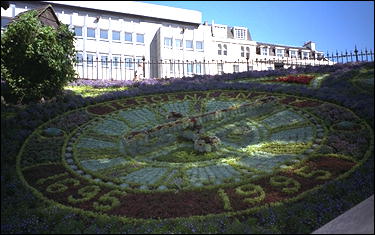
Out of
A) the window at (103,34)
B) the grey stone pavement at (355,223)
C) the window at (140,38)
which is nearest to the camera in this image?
the grey stone pavement at (355,223)

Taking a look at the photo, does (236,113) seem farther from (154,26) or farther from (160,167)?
(154,26)

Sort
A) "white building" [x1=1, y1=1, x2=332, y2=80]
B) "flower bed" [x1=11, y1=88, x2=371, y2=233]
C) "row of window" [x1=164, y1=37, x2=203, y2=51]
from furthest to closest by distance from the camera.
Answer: "row of window" [x1=164, y1=37, x2=203, y2=51] < "white building" [x1=1, y1=1, x2=332, y2=80] < "flower bed" [x1=11, y1=88, x2=371, y2=233]

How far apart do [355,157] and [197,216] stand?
3854 mm

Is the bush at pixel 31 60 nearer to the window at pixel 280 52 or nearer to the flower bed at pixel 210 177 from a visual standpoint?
the flower bed at pixel 210 177

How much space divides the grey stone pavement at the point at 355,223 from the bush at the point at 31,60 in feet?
37.6

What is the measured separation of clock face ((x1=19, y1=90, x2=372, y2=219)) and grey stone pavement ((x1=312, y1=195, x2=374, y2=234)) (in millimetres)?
1428

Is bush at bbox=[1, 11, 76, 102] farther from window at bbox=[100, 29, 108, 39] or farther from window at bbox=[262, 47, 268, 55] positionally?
window at bbox=[262, 47, 268, 55]

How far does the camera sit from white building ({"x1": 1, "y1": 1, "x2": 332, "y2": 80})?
4509cm

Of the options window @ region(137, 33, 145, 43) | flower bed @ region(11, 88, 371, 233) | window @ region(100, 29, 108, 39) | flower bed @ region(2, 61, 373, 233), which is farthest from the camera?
window @ region(137, 33, 145, 43)

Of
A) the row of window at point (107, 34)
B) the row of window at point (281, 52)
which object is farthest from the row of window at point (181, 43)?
the row of window at point (281, 52)

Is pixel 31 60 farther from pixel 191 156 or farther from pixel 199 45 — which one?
pixel 199 45

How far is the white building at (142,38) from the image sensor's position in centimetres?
4509

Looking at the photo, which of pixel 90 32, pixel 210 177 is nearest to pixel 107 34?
pixel 90 32

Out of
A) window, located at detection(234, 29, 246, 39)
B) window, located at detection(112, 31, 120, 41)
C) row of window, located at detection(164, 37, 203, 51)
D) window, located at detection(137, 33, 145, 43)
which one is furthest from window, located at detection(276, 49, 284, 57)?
window, located at detection(112, 31, 120, 41)
